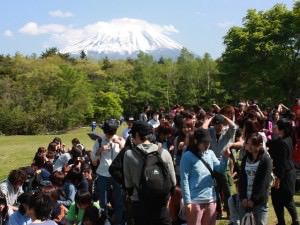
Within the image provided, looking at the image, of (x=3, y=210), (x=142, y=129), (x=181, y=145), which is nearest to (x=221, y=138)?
(x=181, y=145)

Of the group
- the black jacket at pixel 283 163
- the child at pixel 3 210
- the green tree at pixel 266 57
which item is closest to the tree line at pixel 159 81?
the green tree at pixel 266 57

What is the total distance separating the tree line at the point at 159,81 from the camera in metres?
39.1

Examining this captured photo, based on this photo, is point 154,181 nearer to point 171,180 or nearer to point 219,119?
point 171,180

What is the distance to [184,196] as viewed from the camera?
5.23 metres

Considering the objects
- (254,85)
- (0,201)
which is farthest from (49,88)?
(0,201)

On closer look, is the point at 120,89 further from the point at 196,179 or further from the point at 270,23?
the point at 196,179

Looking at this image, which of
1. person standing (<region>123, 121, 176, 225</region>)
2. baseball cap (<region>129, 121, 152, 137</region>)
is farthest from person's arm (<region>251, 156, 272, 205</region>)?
baseball cap (<region>129, 121, 152, 137</region>)

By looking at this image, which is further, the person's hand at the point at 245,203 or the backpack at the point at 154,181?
the person's hand at the point at 245,203

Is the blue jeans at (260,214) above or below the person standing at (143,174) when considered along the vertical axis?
below

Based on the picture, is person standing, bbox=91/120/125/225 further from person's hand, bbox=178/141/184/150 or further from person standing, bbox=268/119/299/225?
person standing, bbox=268/119/299/225

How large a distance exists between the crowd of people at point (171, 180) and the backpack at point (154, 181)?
1cm

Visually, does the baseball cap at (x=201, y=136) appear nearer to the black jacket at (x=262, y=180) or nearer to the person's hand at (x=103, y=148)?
the black jacket at (x=262, y=180)

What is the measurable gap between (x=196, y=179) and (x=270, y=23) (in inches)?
1481

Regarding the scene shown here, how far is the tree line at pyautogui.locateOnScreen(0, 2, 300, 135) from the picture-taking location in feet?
128
